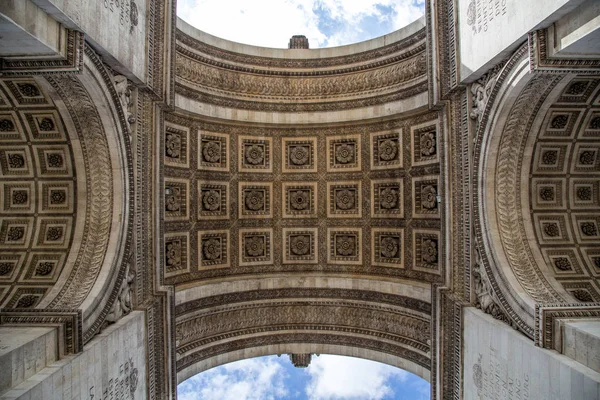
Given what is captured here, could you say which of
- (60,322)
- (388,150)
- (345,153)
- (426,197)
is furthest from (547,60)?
(60,322)

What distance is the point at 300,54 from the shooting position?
1608 cm

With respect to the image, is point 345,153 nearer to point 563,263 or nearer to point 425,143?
point 425,143

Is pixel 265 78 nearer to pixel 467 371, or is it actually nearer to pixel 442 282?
pixel 442 282

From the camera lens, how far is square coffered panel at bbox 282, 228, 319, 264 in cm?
1620

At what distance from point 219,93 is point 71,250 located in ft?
23.3

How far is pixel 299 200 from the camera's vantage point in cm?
1622

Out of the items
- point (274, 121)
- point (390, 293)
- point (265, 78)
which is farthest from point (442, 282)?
point (265, 78)

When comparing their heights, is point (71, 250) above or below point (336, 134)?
below

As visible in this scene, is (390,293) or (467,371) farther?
(390,293)

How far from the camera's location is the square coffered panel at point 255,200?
15.9 metres

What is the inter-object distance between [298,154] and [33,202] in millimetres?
8674

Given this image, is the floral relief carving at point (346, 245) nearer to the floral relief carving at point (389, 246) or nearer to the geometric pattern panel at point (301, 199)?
the geometric pattern panel at point (301, 199)

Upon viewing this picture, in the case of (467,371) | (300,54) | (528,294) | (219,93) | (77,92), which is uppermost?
(300,54)

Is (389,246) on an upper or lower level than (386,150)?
lower
